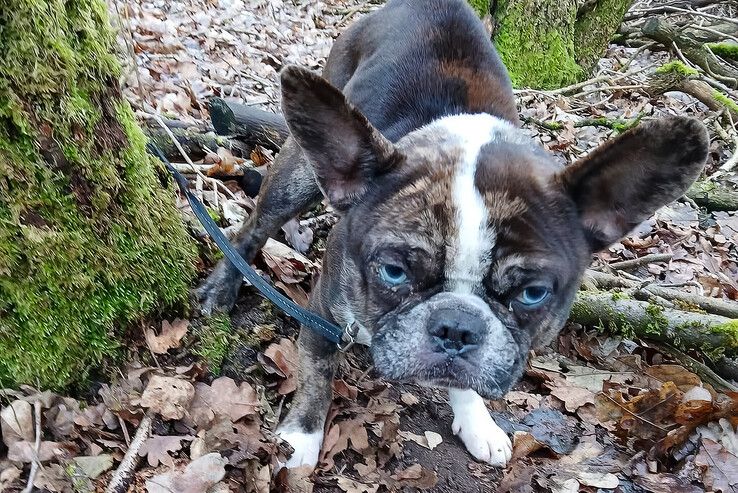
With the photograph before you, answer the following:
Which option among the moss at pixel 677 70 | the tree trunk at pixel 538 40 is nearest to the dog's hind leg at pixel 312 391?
the tree trunk at pixel 538 40

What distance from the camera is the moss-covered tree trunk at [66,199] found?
7.91 ft

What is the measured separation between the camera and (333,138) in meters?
2.90

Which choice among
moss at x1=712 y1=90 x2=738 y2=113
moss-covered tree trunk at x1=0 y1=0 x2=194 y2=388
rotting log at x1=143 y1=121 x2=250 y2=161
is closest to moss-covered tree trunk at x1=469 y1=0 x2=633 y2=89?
moss at x1=712 y1=90 x2=738 y2=113

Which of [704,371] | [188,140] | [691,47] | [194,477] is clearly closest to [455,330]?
[194,477]

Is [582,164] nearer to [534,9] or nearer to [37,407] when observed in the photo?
[37,407]

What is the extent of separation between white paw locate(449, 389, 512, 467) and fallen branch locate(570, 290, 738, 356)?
121cm

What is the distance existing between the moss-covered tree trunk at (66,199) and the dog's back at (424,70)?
1538mm

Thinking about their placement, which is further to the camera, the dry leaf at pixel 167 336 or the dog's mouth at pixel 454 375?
the dry leaf at pixel 167 336

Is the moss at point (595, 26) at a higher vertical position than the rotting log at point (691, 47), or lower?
higher

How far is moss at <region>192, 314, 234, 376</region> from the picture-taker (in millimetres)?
3291

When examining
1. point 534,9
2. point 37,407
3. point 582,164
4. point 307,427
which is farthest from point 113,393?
point 534,9

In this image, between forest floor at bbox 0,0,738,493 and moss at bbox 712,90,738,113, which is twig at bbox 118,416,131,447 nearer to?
forest floor at bbox 0,0,738,493

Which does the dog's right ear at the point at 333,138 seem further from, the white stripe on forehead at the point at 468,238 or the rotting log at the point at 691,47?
the rotting log at the point at 691,47

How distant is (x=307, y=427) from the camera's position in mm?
Result: 3291
